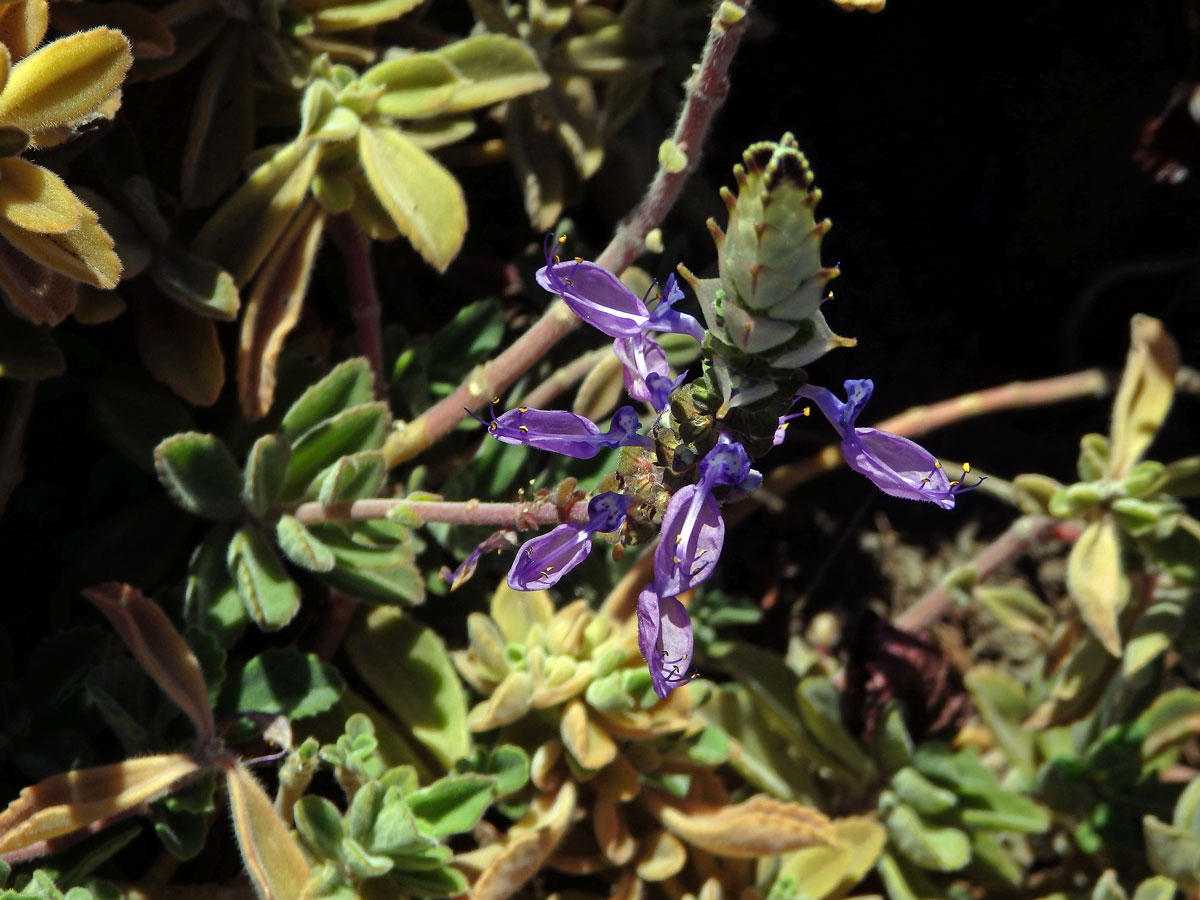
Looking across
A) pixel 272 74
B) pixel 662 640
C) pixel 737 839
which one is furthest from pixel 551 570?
pixel 272 74

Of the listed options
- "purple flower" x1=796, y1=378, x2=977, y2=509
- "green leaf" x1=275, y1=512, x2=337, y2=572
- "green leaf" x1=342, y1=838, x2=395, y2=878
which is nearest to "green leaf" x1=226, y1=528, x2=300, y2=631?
"green leaf" x1=275, y1=512, x2=337, y2=572

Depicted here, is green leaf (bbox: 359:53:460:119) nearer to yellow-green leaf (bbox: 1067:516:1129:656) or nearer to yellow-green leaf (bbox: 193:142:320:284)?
yellow-green leaf (bbox: 193:142:320:284)

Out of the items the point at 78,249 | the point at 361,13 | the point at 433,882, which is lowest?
the point at 433,882

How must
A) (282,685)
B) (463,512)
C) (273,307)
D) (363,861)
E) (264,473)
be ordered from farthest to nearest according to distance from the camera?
(273,307)
(282,685)
(264,473)
(363,861)
(463,512)

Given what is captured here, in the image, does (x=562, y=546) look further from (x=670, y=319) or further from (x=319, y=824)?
(x=319, y=824)

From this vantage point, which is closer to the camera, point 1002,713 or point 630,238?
point 630,238

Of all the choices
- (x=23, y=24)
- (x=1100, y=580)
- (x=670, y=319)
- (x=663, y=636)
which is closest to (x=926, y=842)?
(x=1100, y=580)

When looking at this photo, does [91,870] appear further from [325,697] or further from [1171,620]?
[1171,620]
